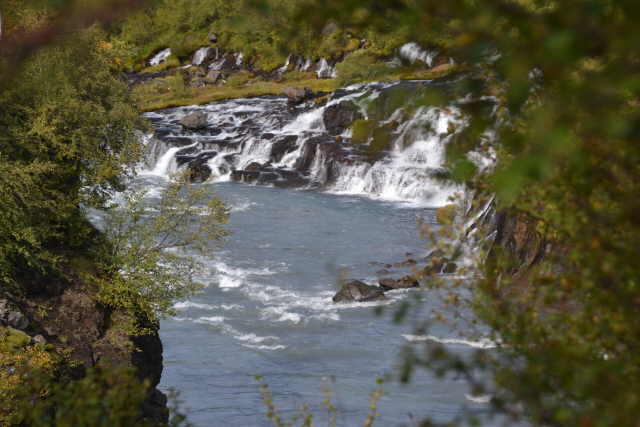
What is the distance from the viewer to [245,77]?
215 ft

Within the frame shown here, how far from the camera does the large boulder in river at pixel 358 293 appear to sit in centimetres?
2075

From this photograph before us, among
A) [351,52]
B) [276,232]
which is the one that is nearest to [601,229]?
[276,232]

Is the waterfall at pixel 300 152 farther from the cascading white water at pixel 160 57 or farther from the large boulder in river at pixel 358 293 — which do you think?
the cascading white water at pixel 160 57

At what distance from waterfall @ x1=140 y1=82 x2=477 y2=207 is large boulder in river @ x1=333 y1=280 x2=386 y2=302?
10.8m

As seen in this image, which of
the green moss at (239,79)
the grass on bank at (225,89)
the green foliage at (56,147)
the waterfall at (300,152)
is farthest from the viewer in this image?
the green moss at (239,79)

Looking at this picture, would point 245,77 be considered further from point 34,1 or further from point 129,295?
point 34,1

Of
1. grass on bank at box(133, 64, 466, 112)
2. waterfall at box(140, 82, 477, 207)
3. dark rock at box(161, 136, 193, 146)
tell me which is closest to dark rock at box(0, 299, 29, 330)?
waterfall at box(140, 82, 477, 207)

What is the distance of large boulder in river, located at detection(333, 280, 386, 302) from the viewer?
2075cm

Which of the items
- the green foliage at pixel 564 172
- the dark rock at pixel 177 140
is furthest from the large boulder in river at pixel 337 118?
the green foliage at pixel 564 172

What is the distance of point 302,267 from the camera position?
23.9 metres

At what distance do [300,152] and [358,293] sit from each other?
63.1 ft

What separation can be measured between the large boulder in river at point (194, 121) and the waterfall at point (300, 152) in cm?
49

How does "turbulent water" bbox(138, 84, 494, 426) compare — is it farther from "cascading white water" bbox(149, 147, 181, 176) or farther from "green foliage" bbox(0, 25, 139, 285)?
"green foliage" bbox(0, 25, 139, 285)

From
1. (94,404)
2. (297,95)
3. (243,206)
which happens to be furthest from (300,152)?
(94,404)
